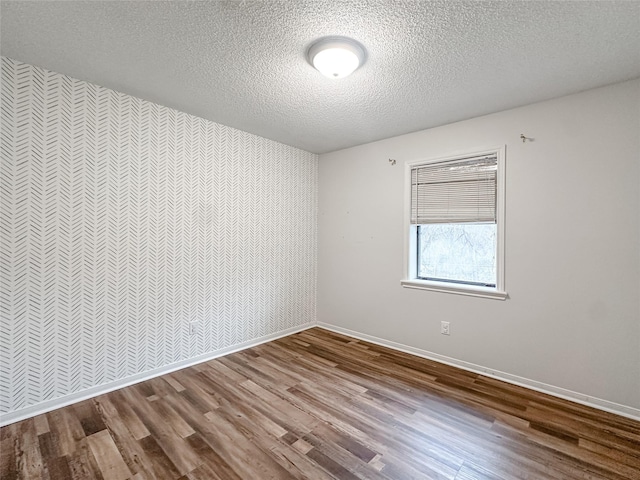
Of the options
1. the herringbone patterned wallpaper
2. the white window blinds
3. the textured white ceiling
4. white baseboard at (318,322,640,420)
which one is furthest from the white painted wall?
the herringbone patterned wallpaper

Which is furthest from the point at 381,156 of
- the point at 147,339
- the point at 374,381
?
the point at 147,339

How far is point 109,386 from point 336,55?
10.0ft

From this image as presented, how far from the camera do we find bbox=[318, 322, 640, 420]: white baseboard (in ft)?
7.03

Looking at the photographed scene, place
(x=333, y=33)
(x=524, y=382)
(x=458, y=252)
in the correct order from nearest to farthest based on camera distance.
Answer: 1. (x=333, y=33)
2. (x=524, y=382)
3. (x=458, y=252)

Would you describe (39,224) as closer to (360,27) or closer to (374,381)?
(360,27)

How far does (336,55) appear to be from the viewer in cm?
183

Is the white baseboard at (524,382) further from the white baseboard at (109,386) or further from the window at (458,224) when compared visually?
the white baseboard at (109,386)

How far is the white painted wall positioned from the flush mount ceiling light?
1.58 m

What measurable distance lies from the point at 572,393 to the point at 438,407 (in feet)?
3.63

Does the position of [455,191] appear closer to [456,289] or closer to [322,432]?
[456,289]

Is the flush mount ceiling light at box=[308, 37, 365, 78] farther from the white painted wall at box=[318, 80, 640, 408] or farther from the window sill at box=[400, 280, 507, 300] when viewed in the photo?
the window sill at box=[400, 280, 507, 300]

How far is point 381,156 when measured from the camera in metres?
3.57

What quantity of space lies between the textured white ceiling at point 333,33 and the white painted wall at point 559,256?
262 mm

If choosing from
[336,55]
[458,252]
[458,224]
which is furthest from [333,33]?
[458,252]
